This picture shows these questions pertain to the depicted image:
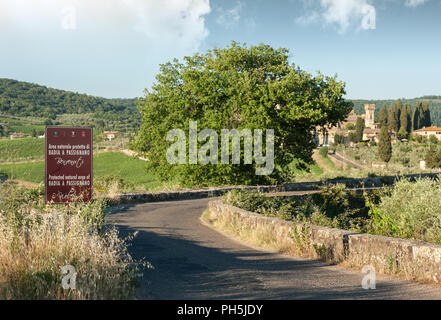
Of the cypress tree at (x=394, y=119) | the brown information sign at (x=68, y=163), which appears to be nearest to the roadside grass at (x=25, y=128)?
the brown information sign at (x=68, y=163)

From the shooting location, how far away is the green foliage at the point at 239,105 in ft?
81.5

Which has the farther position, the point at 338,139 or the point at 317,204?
the point at 338,139

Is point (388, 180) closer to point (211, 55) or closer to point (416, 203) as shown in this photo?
point (211, 55)

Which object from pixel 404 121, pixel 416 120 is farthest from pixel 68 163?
pixel 416 120

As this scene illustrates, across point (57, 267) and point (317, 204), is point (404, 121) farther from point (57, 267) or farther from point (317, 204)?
point (57, 267)

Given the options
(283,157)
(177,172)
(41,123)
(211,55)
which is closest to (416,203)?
(283,157)

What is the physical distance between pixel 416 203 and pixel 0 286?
31.8 feet

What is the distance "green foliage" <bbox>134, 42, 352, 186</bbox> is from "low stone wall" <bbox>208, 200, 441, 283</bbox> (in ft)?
46.3

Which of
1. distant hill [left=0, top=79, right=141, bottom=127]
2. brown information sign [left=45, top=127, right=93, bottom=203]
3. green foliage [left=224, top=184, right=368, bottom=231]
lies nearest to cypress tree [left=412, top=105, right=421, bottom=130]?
distant hill [left=0, top=79, right=141, bottom=127]

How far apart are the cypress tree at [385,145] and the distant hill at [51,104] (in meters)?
56.5

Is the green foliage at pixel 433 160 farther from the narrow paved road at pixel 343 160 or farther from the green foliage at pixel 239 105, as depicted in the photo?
the green foliage at pixel 239 105

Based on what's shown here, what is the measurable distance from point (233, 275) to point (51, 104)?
12699 centimetres

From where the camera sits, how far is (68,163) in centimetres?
1140
